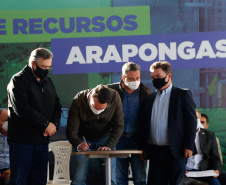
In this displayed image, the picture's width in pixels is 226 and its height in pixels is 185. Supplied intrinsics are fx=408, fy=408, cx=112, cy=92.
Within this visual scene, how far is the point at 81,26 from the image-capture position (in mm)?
5871

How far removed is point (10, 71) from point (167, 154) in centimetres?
295

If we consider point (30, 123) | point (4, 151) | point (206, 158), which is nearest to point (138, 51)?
point (206, 158)

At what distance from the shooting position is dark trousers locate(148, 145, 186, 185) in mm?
3758

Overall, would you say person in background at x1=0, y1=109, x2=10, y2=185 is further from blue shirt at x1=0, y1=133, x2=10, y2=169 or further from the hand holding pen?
the hand holding pen

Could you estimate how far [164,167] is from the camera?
3834 mm

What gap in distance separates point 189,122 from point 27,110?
148 cm

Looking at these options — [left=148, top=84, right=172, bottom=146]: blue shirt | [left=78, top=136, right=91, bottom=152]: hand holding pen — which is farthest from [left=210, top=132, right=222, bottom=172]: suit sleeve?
[left=78, top=136, right=91, bottom=152]: hand holding pen

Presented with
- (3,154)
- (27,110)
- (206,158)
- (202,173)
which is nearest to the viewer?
(27,110)

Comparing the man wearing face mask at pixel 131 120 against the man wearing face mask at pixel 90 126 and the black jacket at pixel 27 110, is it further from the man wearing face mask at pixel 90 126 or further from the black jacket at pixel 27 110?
the black jacket at pixel 27 110

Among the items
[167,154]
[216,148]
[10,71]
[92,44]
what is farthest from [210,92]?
[10,71]

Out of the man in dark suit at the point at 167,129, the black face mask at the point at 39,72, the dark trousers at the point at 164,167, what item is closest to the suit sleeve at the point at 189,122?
the man in dark suit at the point at 167,129

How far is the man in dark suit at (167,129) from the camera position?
376 centimetres

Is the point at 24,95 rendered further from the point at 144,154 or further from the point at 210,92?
the point at 210,92

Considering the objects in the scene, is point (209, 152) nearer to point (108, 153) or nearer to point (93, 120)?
point (93, 120)
